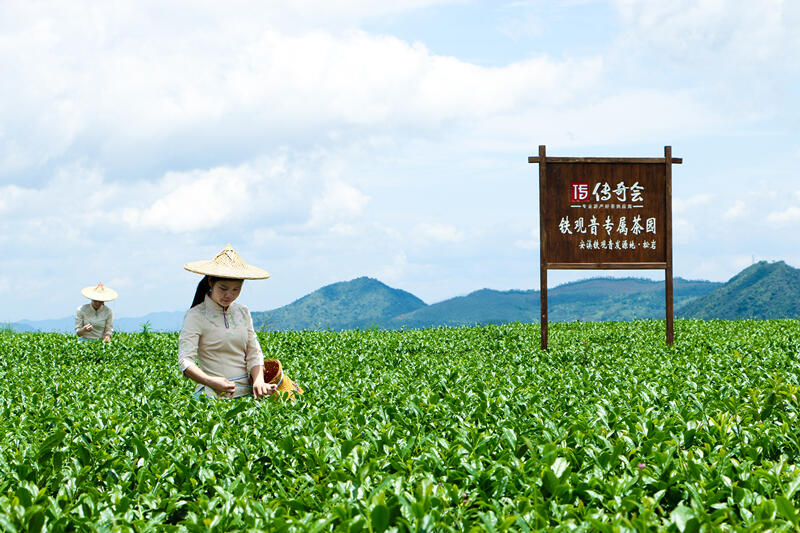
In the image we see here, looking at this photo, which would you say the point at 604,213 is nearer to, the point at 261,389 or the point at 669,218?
the point at 669,218

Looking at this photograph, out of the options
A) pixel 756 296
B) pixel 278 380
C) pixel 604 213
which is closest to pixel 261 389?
pixel 278 380

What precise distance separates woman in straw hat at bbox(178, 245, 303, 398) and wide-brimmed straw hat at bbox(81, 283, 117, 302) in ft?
23.4

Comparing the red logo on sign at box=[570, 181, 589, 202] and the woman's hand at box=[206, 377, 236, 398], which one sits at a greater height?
the red logo on sign at box=[570, 181, 589, 202]

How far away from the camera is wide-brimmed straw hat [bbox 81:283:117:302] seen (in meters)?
12.4

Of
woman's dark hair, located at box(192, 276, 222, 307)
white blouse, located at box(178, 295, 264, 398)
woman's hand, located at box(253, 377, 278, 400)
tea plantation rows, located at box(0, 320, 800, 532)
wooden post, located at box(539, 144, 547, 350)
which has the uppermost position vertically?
wooden post, located at box(539, 144, 547, 350)

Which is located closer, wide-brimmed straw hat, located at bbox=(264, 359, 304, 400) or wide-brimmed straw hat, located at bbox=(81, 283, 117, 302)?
wide-brimmed straw hat, located at bbox=(264, 359, 304, 400)

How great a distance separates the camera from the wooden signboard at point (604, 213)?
1065 centimetres

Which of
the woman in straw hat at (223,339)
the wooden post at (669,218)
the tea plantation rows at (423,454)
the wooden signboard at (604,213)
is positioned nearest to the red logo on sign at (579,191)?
the wooden signboard at (604,213)

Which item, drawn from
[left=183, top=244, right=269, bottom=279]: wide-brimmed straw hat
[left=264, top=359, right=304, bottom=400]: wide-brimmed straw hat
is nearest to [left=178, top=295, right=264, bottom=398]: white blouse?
[left=264, top=359, right=304, bottom=400]: wide-brimmed straw hat

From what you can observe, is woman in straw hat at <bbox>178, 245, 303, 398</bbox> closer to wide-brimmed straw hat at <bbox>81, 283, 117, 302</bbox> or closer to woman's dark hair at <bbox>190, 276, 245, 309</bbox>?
woman's dark hair at <bbox>190, 276, 245, 309</bbox>

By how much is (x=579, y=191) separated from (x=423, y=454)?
25.5 feet

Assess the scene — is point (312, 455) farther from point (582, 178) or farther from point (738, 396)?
point (582, 178)

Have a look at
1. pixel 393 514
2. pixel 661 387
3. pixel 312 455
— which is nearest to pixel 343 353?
pixel 661 387

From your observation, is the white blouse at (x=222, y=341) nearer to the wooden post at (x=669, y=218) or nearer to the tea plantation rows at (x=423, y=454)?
the tea plantation rows at (x=423, y=454)
